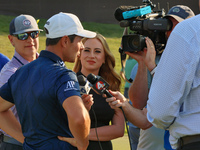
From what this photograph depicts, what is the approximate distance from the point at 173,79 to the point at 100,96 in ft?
4.46

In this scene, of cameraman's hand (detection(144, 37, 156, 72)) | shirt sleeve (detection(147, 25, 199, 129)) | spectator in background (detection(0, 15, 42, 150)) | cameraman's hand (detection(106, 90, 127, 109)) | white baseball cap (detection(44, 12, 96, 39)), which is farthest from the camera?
spectator in background (detection(0, 15, 42, 150))

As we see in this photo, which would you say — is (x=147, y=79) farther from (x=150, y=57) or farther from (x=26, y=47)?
(x=26, y=47)

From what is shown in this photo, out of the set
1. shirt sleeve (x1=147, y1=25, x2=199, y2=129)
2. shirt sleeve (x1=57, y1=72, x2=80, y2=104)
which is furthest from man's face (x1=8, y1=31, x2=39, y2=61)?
shirt sleeve (x1=147, y1=25, x2=199, y2=129)

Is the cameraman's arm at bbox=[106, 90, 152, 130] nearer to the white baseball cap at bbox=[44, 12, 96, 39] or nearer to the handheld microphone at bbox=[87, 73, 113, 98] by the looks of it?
the handheld microphone at bbox=[87, 73, 113, 98]

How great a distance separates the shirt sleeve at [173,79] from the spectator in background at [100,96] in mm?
1076

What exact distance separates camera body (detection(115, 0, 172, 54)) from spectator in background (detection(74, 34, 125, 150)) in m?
0.51

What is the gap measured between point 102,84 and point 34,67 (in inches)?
19.2

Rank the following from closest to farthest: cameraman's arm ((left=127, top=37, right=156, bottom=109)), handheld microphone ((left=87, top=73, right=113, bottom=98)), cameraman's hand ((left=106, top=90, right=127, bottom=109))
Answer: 1. handheld microphone ((left=87, top=73, right=113, bottom=98))
2. cameraman's hand ((left=106, top=90, right=127, bottom=109))
3. cameraman's arm ((left=127, top=37, right=156, bottom=109))

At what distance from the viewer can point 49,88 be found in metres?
1.91

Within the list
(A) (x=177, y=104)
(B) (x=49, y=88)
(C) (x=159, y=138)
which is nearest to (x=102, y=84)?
(B) (x=49, y=88)

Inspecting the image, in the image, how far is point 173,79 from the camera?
1.69m

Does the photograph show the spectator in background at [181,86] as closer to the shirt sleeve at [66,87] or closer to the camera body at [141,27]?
the shirt sleeve at [66,87]

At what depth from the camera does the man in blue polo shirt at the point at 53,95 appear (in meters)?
1.87

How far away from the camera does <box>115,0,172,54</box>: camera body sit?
8.70 ft
